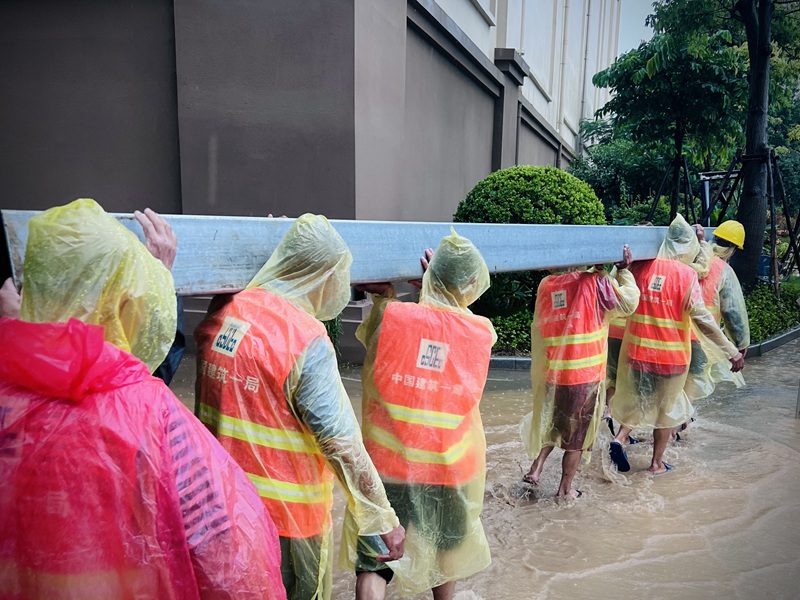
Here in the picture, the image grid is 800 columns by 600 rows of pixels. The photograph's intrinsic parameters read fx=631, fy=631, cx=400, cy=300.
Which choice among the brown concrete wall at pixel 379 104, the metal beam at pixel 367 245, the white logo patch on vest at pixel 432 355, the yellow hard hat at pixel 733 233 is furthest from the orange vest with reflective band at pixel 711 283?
the white logo patch on vest at pixel 432 355

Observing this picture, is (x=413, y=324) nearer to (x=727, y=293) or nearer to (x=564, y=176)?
(x=727, y=293)

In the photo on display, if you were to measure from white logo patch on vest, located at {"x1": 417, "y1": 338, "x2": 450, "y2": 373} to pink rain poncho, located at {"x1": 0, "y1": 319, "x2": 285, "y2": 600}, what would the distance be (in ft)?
4.62

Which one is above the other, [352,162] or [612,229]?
[352,162]

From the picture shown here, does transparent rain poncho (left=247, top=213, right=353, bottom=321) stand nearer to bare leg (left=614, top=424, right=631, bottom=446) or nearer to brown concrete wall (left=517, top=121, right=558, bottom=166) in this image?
bare leg (left=614, top=424, right=631, bottom=446)

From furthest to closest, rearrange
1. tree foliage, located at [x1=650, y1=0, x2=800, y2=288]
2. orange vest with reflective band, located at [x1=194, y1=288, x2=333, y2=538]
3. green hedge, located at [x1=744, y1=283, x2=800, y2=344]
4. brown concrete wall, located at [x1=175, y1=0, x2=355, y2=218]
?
tree foliage, located at [x1=650, y1=0, x2=800, y2=288], green hedge, located at [x1=744, y1=283, x2=800, y2=344], brown concrete wall, located at [x1=175, y1=0, x2=355, y2=218], orange vest with reflective band, located at [x1=194, y1=288, x2=333, y2=538]

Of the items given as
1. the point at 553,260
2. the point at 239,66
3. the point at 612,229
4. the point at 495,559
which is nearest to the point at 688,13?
the point at 239,66

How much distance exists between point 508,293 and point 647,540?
167 inches

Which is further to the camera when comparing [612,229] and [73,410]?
[612,229]

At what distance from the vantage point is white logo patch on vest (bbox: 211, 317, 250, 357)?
1.88 meters

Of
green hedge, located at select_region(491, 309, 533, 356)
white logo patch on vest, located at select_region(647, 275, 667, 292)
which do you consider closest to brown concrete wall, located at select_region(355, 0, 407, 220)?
green hedge, located at select_region(491, 309, 533, 356)

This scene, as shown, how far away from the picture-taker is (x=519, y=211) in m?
7.40

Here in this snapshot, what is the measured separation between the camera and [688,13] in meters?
11.1

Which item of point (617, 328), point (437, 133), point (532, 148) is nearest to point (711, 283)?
point (617, 328)

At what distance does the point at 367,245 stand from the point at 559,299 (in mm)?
2186
